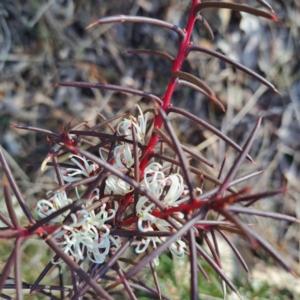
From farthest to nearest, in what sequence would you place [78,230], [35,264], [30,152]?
[30,152], [35,264], [78,230]

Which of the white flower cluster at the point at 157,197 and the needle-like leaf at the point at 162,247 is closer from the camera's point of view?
the needle-like leaf at the point at 162,247

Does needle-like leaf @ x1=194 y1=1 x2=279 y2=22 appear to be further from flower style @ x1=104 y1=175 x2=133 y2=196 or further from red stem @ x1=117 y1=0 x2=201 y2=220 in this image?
flower style @ x1=104 y1=175 x2=133 y2=196

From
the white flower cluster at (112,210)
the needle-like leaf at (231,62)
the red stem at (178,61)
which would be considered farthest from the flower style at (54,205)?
the needle-like leaf at (231,62)

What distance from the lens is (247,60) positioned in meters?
1.71

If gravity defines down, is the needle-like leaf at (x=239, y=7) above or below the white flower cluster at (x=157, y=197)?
above

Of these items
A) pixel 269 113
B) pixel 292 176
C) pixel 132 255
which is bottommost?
pixel 132 255

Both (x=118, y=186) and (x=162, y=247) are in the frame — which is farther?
(x=118, y=186)

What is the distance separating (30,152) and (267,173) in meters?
0.98

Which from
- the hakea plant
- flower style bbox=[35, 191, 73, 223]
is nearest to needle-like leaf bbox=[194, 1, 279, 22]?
the hakea plant

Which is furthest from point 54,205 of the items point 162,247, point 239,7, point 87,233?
point 239,7

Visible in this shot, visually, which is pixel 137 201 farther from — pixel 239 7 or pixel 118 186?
pixel 239 7

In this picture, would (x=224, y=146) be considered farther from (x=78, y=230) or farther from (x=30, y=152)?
(x=78, y=230)

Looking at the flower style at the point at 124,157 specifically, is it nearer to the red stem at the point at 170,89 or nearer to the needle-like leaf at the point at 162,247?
the red stem at the point at 170,89

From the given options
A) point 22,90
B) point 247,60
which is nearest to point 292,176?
point 247,60
